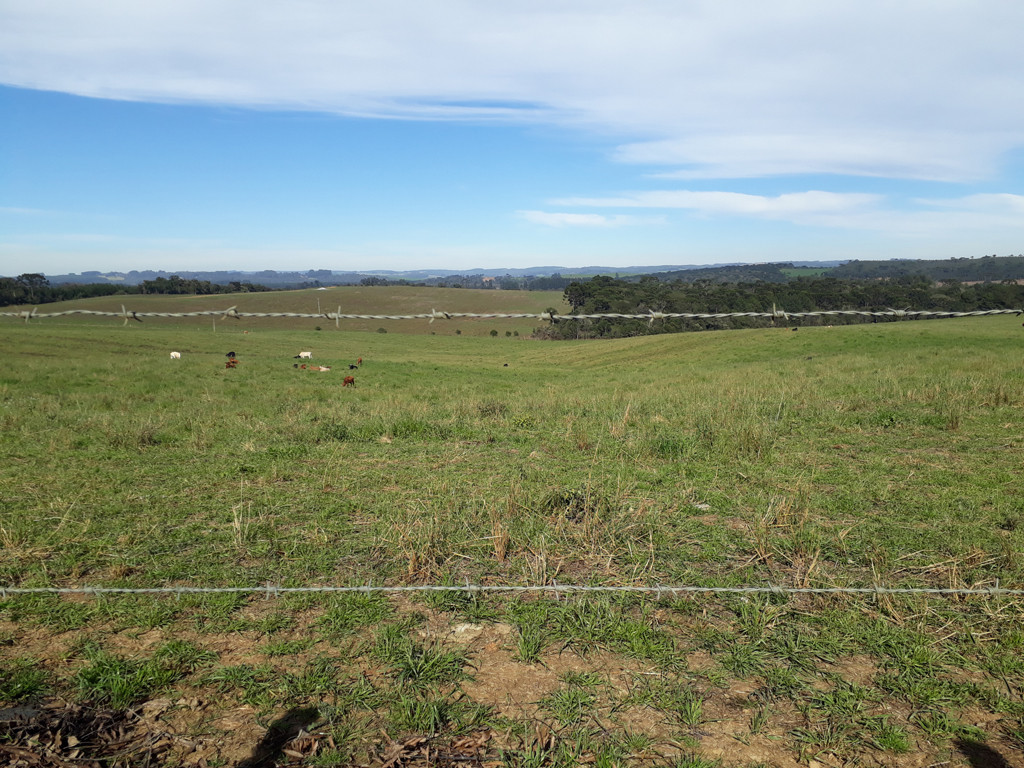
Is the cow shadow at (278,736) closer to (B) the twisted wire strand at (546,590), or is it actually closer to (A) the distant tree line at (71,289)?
(B) the twisted wire strand at (546,590)

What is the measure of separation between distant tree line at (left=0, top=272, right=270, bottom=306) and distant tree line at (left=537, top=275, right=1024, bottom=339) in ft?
136

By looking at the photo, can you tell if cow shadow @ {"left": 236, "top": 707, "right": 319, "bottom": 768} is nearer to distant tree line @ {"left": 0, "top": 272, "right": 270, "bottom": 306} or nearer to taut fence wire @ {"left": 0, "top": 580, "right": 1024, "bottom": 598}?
taut fence wire @ {"left": 0, "top": 580, "right": 1024, "bottom": 598}

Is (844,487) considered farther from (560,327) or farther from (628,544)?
(560,327)

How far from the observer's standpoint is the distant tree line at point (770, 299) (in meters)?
42.0

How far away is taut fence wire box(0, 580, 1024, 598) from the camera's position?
4668mm

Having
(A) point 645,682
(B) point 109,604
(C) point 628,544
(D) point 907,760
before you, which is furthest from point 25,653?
(D) point 907,760

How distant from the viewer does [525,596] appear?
4.90 m

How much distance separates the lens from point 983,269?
391 feet

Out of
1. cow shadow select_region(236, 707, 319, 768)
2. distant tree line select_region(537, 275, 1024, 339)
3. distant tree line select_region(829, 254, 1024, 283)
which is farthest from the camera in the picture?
distant tree line select_region(829, 254, 1024, 283)

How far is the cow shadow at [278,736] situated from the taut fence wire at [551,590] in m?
1.27

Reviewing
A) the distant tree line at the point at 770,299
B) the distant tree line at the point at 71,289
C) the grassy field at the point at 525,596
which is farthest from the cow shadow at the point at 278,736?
the distant tree line at the point at 71,289

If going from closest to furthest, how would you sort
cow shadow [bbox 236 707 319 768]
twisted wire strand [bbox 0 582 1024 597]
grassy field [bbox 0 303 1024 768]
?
cow shadow [bbox 236 707 319 768], grassy field [bbox 0 303 1024 768], twisted wire strand [bbox 0 582 1024 597]

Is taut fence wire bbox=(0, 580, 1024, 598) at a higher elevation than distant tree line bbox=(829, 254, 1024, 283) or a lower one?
lower

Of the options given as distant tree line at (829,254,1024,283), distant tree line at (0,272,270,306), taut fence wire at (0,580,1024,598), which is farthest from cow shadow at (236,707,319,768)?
distant tree line at (829,254,1024,283)
